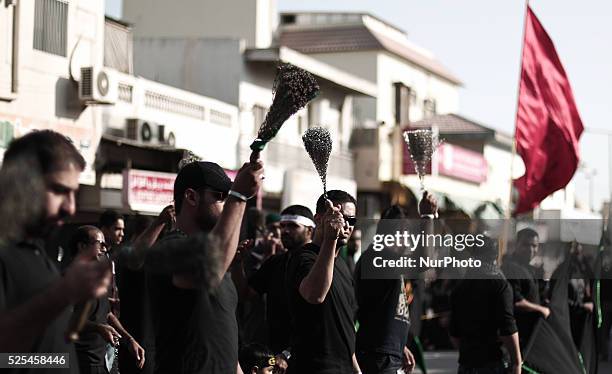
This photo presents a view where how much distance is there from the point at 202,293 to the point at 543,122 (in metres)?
14.3

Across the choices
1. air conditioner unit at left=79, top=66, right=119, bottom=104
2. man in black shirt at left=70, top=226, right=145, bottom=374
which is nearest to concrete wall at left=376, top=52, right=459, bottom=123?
air conditioner unit at left=79, top=66, right=119, bottom=104

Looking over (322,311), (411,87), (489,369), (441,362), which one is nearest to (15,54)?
(441,362)

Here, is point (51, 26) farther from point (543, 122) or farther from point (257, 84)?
point (257, 84)

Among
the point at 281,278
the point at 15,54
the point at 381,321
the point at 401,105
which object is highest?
the point at 401,105

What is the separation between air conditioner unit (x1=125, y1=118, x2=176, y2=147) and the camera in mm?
23688

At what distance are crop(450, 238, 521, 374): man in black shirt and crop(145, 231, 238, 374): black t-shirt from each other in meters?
4.17

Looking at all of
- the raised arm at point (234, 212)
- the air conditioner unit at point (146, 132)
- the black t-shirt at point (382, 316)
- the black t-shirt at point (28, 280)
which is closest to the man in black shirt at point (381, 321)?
the black t-shirt at point (382, 316)

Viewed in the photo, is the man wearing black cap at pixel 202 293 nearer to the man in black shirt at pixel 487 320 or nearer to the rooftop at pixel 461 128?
the man in black shirt at pixel 487 320

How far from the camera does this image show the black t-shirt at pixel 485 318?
8789mm

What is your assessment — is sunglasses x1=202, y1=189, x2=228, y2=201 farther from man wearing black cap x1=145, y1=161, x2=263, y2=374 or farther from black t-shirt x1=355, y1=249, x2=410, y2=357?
black t-shirt x1=355, y1=249, x2=410, y2=357

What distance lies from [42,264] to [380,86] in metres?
37.9

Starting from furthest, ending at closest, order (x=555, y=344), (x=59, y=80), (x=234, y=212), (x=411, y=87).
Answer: (x=411, y=87), (x=59, y=80), (x=555, y=344), (x=234, y=212)

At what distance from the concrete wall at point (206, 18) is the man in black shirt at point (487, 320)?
28.4 m

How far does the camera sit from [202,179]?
16.2 ft
